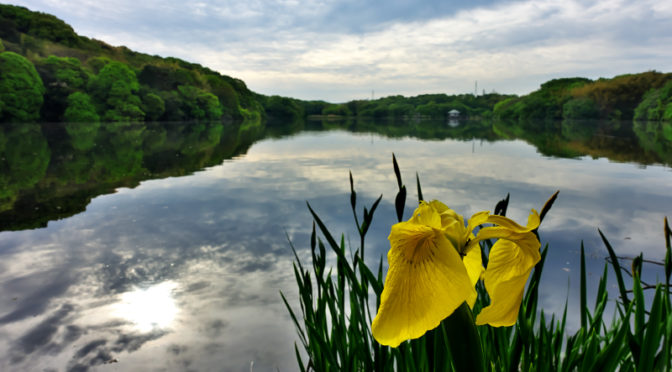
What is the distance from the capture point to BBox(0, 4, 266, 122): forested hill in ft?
111

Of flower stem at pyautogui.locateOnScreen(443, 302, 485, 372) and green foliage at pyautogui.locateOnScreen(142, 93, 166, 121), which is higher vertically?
green foliage at pyautogui.locateOnScreen(142, 93, 166, 121)

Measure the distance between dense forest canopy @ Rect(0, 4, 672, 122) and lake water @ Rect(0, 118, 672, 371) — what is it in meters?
32.7

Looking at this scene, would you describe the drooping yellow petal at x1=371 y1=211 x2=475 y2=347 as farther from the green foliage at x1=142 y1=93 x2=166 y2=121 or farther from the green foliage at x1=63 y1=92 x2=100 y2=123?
the green foliage at x1=142 y1=93 x2=166 y2=121

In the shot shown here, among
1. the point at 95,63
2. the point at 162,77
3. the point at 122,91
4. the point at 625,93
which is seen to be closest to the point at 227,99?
the point at 162,77

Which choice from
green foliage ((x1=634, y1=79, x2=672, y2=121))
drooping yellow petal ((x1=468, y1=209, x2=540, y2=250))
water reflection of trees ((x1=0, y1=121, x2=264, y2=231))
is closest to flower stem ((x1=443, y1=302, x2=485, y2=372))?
drooping yellow petal ((x1=468, y1=209, x2=540, y2=250))

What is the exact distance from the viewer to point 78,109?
38219mm

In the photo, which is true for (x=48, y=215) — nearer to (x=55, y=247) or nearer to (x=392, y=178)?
(x=55, y=247)

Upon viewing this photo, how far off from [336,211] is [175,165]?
22.7ft

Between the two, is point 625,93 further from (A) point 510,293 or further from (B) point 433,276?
(B) point 433,276

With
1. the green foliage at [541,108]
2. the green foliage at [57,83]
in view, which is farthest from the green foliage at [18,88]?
the green foliage at [541,108]

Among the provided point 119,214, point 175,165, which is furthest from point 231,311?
point 175,165

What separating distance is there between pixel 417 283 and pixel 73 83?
49067mm

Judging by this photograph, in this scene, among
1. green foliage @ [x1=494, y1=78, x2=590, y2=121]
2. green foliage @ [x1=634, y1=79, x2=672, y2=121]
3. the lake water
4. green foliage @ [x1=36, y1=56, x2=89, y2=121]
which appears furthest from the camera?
green foliage @ [x1=494, y1=78, x2=590, y2=121]

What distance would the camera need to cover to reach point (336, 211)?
236 inches
